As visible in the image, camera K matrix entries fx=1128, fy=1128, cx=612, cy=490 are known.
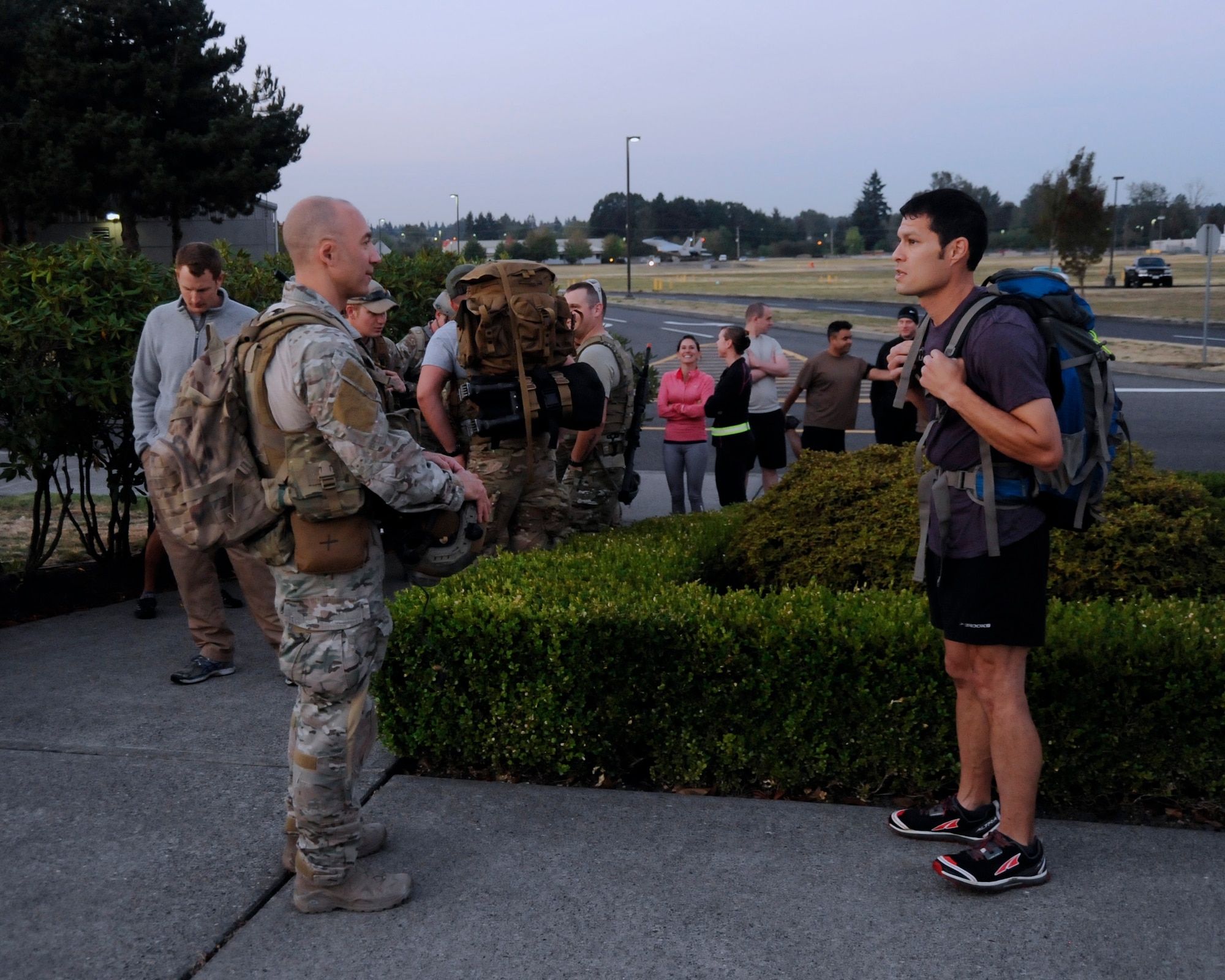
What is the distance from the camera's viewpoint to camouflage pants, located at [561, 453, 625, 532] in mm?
6594

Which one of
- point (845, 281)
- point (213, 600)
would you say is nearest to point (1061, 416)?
point (213, 600)

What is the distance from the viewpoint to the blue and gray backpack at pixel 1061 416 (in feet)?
10.1

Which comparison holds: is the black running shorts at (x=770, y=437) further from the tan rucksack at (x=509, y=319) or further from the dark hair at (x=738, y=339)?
the tan rucksack at (x=509, y=319)

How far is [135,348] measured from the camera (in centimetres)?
643

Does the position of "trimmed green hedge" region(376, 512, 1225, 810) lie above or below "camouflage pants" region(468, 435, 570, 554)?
below

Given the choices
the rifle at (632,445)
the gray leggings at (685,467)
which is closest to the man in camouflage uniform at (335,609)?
the rifle at (632,445)

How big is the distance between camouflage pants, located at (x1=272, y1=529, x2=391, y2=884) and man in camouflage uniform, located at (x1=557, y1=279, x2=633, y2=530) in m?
2.96

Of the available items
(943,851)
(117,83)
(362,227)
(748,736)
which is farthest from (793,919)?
(117,83)

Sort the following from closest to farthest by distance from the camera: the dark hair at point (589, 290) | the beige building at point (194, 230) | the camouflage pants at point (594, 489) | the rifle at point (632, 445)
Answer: the dark hair at point (589, 290), the camouflage pants at point (594, 489), the rifle at point (632, 445), the beige building at point (194, 230)

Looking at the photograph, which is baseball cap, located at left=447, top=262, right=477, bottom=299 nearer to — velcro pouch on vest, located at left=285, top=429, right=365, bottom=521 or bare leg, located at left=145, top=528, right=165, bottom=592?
velcro pouch on vest, located at left=285, top=429, right=365, bottom=521

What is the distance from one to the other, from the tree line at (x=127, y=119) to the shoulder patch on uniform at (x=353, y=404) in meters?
32.8

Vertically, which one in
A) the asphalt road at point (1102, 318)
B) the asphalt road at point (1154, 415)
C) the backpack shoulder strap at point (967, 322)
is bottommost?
the asphalt road at point (1154, 415)

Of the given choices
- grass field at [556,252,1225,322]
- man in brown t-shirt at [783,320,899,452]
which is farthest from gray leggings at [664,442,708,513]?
grass field at [556,252,1225,322]

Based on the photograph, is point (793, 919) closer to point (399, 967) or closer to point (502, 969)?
point (502, 969)
